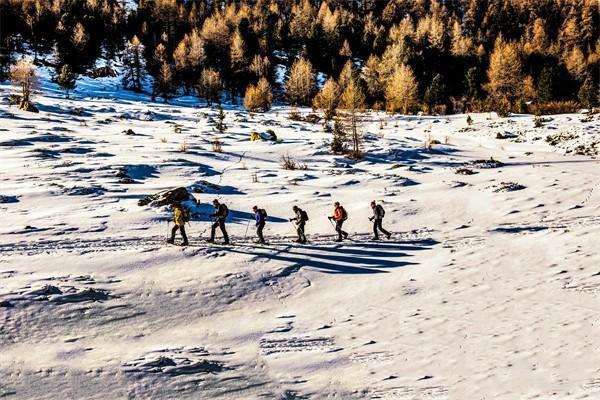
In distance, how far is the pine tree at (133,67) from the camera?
82250 millimetres

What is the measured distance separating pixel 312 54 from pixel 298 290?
Answer: 90.5m

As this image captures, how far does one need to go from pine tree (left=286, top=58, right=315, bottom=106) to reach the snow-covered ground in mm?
Answer: 55312

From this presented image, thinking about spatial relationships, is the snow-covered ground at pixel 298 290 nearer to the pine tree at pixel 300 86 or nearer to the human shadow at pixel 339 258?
the human shadow at pixel 339 258

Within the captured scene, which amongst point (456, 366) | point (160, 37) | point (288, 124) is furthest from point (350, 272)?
point (160, 37)

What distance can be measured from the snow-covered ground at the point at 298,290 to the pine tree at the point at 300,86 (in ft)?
181

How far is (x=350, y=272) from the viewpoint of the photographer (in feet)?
41.8

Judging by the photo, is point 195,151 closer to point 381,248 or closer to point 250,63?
point 381,248

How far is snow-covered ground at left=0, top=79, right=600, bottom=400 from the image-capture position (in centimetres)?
782

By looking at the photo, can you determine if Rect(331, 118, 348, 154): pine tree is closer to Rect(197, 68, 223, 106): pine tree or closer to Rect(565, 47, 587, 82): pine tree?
Rect(197, 68, 223, 106): pine tree

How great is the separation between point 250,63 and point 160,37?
868 inches

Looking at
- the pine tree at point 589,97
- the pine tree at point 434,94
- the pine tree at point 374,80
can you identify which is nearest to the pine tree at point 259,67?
the pine tree at point 374,80

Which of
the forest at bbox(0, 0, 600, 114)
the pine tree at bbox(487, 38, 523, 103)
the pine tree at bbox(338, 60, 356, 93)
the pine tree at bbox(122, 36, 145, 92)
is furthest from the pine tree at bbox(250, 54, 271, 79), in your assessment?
the pine tree at bbox(487, 38, 523, 103)

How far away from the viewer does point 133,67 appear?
84375 mm

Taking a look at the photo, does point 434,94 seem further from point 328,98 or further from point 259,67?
point 259,67
